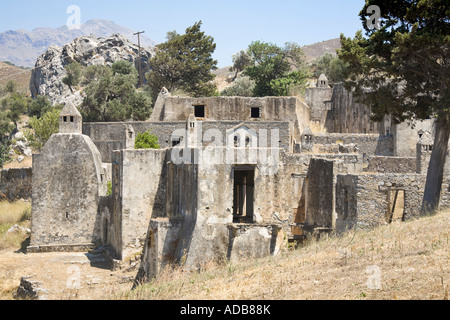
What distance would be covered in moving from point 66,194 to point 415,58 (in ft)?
52.5

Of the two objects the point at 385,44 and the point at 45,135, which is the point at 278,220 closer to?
the point at 385,44

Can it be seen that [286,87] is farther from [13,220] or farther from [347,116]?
[13,220]

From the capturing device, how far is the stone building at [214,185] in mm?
17297

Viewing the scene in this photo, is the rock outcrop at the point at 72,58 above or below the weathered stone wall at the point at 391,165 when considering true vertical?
above

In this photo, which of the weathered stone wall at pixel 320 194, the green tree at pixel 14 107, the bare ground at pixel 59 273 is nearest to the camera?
the weathered stone wall at pixel 320 194

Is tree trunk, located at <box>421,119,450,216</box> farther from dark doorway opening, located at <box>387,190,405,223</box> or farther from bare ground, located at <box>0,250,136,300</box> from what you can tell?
bare ground, located at <box>0,250,136,300</box>

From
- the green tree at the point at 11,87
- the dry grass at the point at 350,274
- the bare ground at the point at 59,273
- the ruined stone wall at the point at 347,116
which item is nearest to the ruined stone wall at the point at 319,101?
the ruined stone wall at the point at 347,116

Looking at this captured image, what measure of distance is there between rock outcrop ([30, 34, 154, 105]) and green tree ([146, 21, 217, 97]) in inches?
604

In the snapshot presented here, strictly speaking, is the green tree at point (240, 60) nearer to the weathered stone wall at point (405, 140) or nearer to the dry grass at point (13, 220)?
the weathered stone wall at point (405, 140)

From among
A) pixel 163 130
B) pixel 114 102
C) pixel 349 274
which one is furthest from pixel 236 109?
pixel 349 274

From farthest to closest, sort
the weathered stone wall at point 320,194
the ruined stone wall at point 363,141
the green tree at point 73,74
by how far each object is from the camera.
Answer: the green tree at point 73,74 → the ruined stone wall at point 363,141 → the weathered stone wall at point 320,194

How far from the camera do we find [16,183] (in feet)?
112

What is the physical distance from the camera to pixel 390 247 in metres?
12.6

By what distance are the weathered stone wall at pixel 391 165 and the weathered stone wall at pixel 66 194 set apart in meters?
12.1
